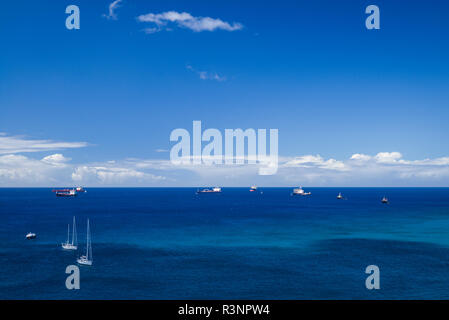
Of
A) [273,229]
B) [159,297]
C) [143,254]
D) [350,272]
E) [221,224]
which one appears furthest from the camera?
[221,224]

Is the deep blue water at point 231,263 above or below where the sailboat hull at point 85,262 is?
below

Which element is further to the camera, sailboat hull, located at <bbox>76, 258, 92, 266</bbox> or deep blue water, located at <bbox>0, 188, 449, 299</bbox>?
sailboat hull, located at <bbox>76, 258, 92, 266</bbox>

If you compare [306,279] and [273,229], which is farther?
[273,229]

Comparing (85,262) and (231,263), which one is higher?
(85,262)

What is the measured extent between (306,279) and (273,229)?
172 ft

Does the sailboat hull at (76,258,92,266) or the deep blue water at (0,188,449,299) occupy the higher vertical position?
the sailboat hull at (76,258,92,266)

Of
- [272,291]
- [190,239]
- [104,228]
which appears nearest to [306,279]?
[272,291]

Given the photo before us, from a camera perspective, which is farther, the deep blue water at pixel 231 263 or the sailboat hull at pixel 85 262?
the sailboat hull at pixel 85 262

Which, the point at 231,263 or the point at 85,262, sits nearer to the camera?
the point at 85,262

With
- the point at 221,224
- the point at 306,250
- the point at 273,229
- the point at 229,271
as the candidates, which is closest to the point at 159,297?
the point at 229,271
